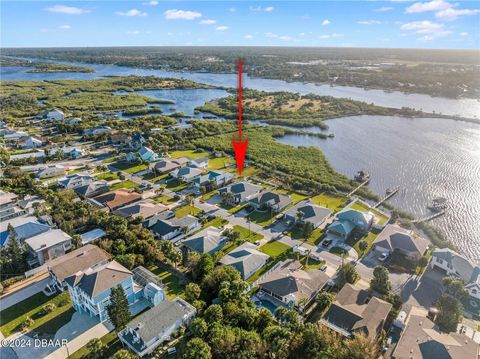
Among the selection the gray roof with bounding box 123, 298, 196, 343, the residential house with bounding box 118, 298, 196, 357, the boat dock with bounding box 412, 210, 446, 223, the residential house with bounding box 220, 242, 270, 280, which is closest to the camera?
the residential house with bounding box 118, 298, 196, 357

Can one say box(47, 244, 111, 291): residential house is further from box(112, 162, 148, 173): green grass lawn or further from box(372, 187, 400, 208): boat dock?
box(372, 187, 400, 208): boat dock

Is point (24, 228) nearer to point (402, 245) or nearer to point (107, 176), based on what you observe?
point (107, 176)

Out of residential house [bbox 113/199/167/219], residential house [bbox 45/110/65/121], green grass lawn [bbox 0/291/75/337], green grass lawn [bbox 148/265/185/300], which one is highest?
residential house [bbox 45/110/65/121]

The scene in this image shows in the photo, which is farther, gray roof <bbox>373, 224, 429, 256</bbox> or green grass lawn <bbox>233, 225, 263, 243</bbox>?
green grass lawn <bbox>233, 225, 263, 243</bbox>

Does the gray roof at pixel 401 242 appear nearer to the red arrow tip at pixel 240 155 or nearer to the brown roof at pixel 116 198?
the red arrow tip at pixel 240 155

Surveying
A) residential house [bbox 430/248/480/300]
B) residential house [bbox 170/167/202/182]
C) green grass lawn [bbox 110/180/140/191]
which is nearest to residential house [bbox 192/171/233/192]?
residential house [bbox 170/167/202/182]

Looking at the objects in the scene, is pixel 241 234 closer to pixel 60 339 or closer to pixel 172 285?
pixel 172 285
